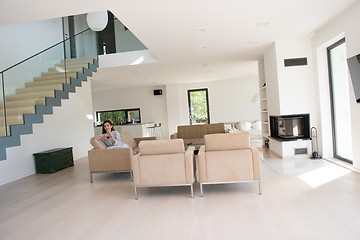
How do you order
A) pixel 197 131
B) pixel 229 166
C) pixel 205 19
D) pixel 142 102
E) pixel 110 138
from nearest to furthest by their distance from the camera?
pixel 229 166 < pixel 205 19 < pixel 110 138 < pixel 197 131 < pixel 142 102

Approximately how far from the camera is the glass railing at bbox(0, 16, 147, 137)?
4848mm

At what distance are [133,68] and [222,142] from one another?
5.28 meters

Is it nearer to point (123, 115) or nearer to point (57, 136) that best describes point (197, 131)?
point (57, 136)

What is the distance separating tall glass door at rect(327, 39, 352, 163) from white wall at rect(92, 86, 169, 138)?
8.49 metres

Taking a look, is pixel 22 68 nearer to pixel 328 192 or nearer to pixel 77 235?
pixel 77 235

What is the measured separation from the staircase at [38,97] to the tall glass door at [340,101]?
6.04 m

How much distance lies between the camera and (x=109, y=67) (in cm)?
789

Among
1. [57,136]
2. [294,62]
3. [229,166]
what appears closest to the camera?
[229,166]

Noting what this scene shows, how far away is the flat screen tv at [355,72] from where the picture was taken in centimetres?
420

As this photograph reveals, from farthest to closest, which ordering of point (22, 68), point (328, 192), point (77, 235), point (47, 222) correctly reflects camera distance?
1. point (22, 68)
2. point (328, 192)
3. point (47, 222)
4. point (77, 235)

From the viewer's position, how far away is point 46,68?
630 cm

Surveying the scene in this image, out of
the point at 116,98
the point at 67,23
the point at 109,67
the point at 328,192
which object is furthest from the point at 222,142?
the point at 116,98

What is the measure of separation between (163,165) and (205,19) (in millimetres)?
2618


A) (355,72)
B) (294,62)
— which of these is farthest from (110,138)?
(355,72)
